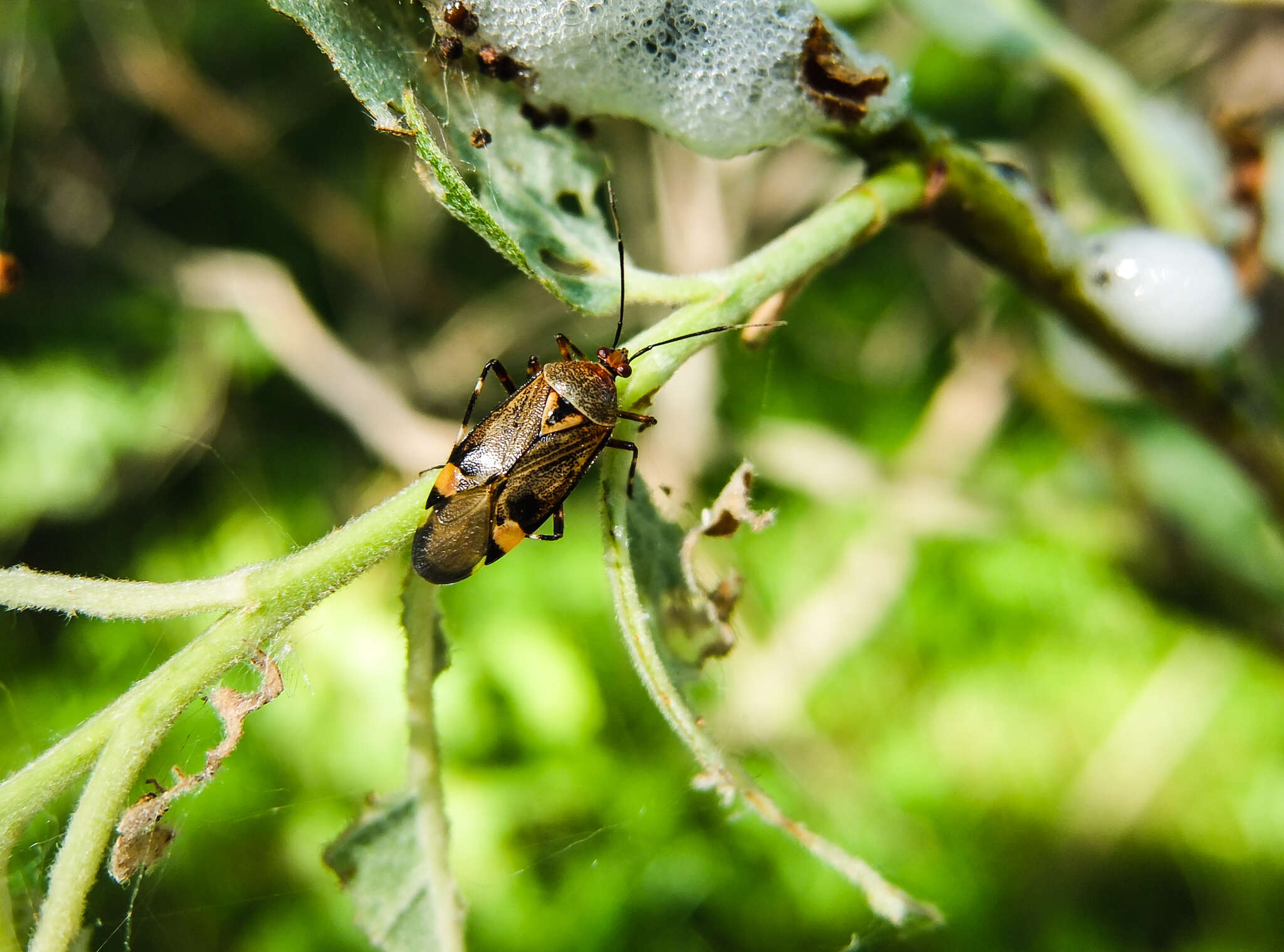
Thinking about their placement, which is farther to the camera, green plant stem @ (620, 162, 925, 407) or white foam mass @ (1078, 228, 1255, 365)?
white foam mass @ (1078, 228, 1255, 365)

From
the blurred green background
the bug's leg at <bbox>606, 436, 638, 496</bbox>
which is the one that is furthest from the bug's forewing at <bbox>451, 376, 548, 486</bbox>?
the blurred green background

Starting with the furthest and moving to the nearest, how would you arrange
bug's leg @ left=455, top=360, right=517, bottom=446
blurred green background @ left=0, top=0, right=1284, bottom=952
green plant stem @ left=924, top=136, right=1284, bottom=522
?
blurred green background @ left=0, top=0, right=1284, bottom=952 → bug's leg @ left=455, top=360, right=517, bottom=446 → green plant stem @ left=924, top=136, right=1284, bottom=522

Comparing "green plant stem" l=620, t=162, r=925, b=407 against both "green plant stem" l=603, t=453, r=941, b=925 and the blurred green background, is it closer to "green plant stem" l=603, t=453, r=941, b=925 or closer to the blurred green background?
"green plant stem" l=603, t=453, r=941, b=925

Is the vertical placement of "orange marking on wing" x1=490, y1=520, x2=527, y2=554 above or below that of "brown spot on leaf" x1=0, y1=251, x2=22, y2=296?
below

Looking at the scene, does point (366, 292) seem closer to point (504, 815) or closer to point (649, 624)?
point (504, 815)

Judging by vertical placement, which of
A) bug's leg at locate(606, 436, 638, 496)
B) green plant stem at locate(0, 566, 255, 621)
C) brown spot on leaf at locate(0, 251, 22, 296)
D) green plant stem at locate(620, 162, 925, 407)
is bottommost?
brown spot on leaf at locate(0, 251, 22, 296)

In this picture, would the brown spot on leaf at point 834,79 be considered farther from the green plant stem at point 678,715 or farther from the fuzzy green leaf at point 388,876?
the fuzzy green leaf at point 388,876
